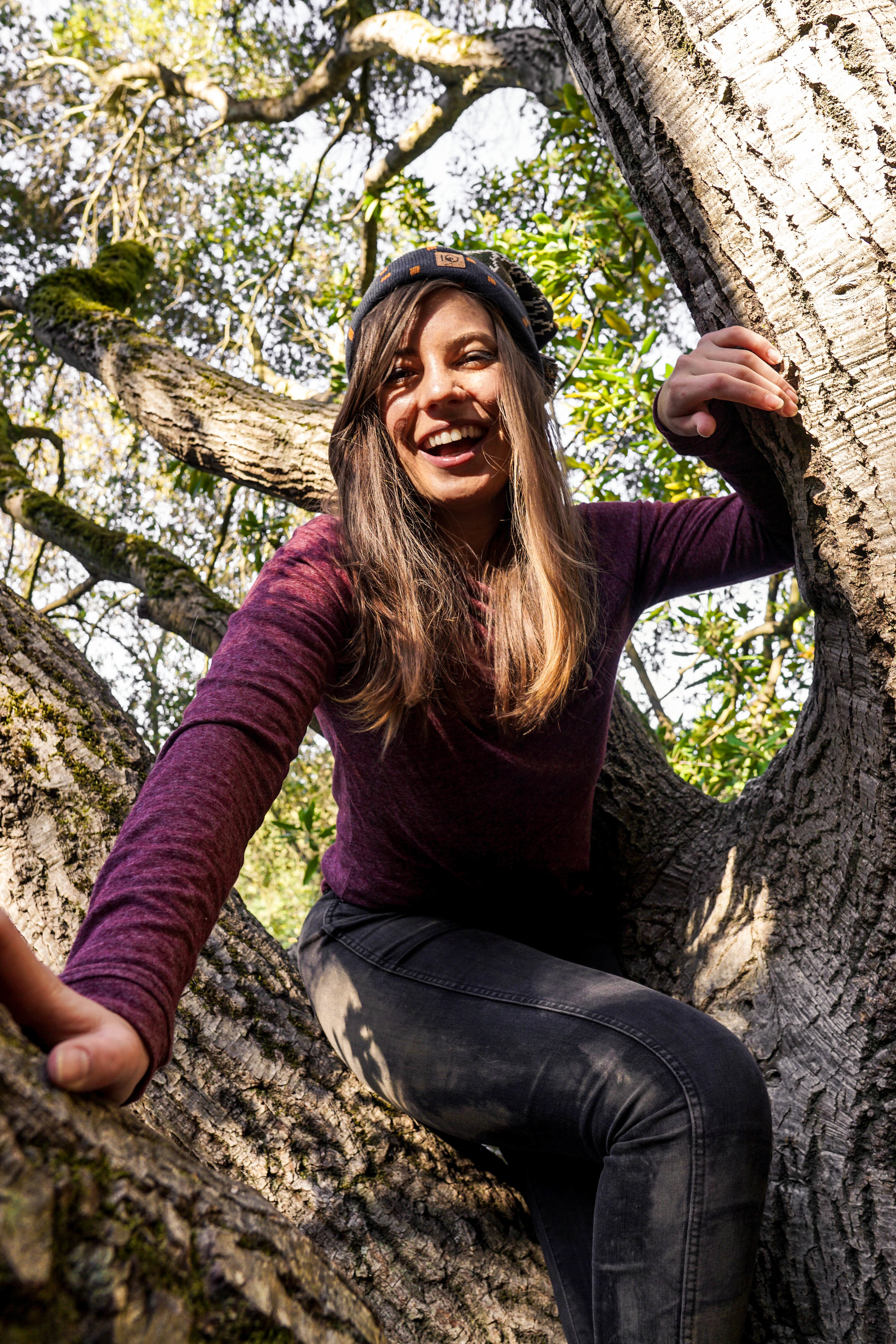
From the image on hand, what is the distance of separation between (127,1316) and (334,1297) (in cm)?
28

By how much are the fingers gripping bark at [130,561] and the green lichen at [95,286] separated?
39.4 inches

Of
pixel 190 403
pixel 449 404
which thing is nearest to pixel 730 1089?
pixel 449 404

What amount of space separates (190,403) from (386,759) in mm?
2003

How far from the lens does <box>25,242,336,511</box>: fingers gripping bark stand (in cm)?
303

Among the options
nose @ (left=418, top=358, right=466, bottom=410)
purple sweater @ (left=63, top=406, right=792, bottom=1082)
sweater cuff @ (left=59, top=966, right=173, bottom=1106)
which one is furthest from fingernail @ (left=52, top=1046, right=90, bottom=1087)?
nose @ (left=418, top=358, right=466, bottom=410)

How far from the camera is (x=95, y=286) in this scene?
13.4 feet

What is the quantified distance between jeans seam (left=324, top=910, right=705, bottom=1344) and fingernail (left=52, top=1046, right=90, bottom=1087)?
3.00ft

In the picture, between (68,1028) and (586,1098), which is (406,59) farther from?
(68,1028)

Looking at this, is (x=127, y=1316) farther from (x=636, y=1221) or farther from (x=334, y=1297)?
(x=636, y=1221)

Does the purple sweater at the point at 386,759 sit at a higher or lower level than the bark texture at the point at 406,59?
lower

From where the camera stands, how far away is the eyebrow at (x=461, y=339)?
6.34ft

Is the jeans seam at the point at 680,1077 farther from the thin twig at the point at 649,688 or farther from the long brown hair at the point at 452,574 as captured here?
the thin twig at the point at 649,688

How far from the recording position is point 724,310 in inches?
57.2

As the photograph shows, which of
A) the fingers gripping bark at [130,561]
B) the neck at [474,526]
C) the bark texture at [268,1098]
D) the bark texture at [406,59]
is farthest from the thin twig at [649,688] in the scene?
the bark texture at [268,1098]
